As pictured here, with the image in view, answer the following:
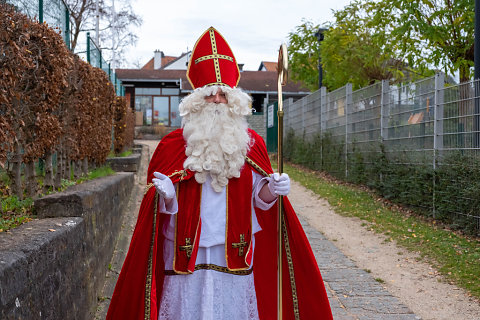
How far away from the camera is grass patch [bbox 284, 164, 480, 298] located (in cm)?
563

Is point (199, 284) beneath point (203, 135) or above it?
beneath

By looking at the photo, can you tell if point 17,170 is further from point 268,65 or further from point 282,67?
point 268,65

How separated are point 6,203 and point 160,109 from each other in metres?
32.2

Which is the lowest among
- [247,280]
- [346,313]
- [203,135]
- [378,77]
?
[346,313]

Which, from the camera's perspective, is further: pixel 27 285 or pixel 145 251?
pixel 145 251

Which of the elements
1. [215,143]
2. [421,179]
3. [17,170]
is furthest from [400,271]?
[17,170]

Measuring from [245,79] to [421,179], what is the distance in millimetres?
29097

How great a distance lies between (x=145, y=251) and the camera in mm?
3031

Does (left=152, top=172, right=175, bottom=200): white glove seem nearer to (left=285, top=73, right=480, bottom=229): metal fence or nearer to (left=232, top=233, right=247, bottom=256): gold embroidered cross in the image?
(left=232, top=233, right=247, bottom=256): gold embroidered cross

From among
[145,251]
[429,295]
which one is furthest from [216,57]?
[429,295]

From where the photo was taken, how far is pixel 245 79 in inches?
1452

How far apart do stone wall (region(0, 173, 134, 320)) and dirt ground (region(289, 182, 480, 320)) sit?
2.91 meters

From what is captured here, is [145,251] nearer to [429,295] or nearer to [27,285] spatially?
[27,285]

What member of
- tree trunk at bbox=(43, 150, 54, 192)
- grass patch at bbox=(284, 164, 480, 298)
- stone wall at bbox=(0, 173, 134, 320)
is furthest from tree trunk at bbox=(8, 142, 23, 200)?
grass patch at bbox=(284, 164, 480, 298)
